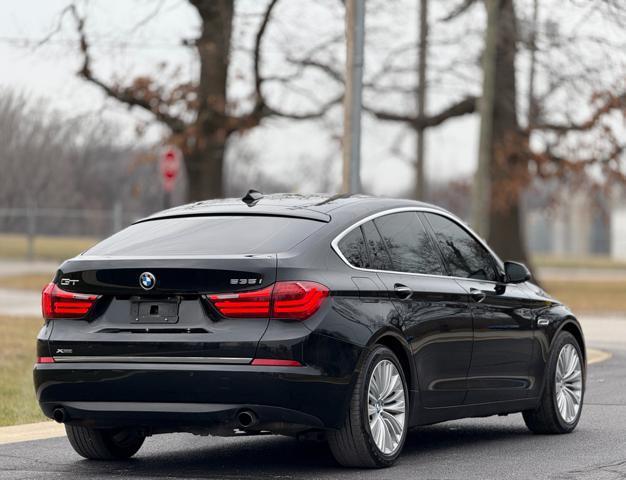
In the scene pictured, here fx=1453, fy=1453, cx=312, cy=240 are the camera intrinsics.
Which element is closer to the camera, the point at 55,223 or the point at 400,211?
the point at 400,211

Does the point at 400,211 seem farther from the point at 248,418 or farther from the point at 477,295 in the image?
the point at 248,418

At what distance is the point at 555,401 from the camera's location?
1007cm

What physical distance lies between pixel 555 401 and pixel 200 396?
3.42m

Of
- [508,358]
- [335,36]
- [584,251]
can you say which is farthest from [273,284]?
[584,251]

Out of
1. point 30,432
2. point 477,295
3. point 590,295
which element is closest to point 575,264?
point 590,295

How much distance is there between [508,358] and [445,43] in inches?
1004

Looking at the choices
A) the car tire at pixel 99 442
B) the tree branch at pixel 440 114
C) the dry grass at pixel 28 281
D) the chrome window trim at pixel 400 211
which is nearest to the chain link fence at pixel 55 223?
the dry grass at pixel 28 281

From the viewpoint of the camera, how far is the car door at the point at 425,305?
8.44m

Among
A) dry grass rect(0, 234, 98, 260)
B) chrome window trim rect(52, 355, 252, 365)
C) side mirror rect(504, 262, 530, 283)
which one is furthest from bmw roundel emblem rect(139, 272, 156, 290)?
dry grass rect(0, 234, 98, 260)

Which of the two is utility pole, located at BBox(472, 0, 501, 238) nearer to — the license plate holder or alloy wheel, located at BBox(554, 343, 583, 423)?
alloy wheel, located at BBox(554, 343, 583, 423)

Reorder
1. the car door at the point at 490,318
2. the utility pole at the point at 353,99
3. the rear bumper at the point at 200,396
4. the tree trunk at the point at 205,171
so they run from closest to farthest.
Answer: the rear bumper at the point at 200,396 → the car door at the point at 490,318 → the utility pole at the point at 353,99 → the tree trunk at the point at 205,171

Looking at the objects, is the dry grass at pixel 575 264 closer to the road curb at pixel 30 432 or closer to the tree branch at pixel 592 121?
the tree branch at pixel 592 121

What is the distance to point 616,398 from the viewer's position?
12.7 m

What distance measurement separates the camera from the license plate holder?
25.1 feet
